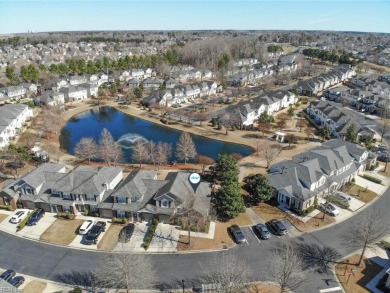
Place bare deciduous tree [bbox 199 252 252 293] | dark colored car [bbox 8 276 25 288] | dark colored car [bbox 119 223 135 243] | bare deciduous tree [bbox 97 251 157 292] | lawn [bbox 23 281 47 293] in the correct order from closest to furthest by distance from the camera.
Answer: bare deciduous tree [bbox 199 252 252 293]
bare deciduous tree [bbox 97 251 157 292]
lawn [bbox 23 281 47 293]
dark colored car [bbox 8 276 25 288]
dark colored car [bbox 119 223 135 243]

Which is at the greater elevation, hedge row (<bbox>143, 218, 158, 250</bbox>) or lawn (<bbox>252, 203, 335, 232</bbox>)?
hedge row (<bbox>143, 218, 158, 250</bbox>)

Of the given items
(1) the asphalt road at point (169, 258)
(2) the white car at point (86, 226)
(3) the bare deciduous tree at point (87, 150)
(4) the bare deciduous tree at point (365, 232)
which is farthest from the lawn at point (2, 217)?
(4) the bare deciduous tree at point (365, 232)

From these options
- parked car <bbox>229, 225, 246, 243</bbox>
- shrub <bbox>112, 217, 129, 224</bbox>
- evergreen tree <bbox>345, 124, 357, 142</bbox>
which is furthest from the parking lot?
evergreen tree <bbox>345, 124, 357, 142</bbox>

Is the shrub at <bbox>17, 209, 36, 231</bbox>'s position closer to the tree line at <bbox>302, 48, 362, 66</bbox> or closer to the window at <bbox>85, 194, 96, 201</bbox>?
the window at <bbox>85, 194, 96, 201</bbox>

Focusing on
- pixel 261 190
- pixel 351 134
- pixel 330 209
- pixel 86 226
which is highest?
pixel 351 134

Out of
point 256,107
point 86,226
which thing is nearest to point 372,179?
point 256,107

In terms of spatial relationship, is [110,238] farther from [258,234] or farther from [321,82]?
[321,82]

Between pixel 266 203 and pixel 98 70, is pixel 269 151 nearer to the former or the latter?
pixel 266 203

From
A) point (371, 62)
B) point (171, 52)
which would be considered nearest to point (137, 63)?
point (171, 52)
